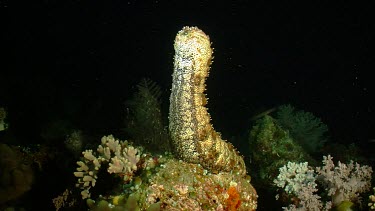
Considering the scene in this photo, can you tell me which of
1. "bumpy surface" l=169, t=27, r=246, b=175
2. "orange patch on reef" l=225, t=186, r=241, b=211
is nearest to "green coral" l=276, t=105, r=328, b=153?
"orange patch on reef" l=225, t=186, r=241, b=211

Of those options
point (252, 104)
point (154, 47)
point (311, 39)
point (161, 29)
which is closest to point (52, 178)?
point (252, 104)

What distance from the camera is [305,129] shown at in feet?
21.4

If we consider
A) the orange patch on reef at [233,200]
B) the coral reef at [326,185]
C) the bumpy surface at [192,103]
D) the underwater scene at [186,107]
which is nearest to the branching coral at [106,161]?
the underwater scene at [186,107]

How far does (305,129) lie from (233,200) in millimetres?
3885

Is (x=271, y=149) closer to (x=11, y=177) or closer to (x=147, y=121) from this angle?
(x=147, y=121)

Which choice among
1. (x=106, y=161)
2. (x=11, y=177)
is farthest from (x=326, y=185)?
(x=11, y=177)

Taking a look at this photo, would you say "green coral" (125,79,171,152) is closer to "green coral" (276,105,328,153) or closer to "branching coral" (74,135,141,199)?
"branching coral" (74,135,141,199)

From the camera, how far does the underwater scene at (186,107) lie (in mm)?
3201

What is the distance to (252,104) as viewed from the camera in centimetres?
1650

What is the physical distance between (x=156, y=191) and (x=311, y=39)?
63.2 ft

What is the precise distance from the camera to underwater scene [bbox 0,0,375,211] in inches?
126

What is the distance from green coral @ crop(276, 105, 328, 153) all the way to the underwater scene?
3 cm

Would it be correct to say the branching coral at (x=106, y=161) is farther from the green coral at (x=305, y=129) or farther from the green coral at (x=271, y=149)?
the green coral at (x=305, y=129)

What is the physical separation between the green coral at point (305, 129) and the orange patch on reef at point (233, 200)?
3335mm
